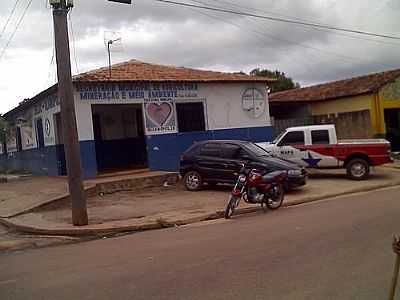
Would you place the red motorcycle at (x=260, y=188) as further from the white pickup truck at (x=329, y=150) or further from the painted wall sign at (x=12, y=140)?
the painted wall sign at (x=12, y=140)

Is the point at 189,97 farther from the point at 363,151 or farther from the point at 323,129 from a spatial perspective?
the point at 363,151

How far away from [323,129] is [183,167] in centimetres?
535

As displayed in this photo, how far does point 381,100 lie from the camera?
992 inches

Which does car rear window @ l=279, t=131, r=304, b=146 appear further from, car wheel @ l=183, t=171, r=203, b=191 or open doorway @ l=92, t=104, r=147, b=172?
open doorway @ l=92, t=104, r=147, b=172

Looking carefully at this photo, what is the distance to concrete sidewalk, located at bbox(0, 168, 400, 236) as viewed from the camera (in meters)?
10.6

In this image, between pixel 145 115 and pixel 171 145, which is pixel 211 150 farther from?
pixel 145 115

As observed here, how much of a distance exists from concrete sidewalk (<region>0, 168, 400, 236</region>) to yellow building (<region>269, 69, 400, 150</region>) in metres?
8.04

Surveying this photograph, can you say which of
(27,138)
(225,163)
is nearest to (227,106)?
(225,163)

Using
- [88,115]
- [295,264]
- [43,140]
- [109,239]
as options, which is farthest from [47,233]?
[43,140]

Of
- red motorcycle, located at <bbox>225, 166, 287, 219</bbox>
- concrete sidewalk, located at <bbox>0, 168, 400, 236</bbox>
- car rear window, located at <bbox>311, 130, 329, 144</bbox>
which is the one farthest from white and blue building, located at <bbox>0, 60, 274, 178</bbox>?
red motorcycle, located at <bbox>225, 166, 287, 219</bbox>

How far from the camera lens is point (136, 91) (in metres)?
18.8

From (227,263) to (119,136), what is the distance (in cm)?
1694

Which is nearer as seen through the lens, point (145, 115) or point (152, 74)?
point (145, 115)

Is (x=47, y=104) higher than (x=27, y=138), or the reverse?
(x=47, y=104)
